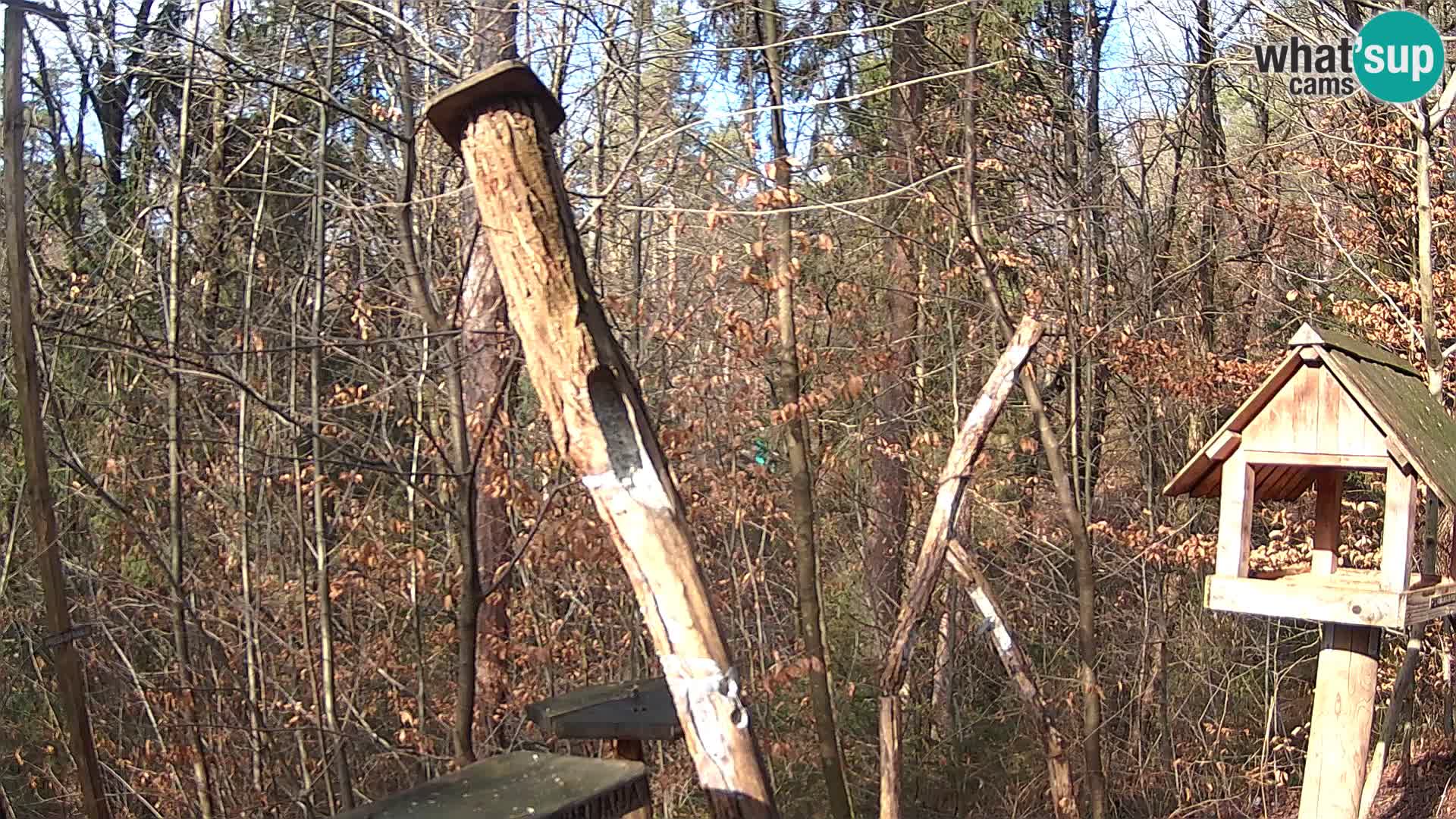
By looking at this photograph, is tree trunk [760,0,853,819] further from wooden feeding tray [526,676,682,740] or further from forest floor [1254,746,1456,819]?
wooden feeding tray [526,676,682,740]

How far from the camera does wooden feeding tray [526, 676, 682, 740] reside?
3.71 metres

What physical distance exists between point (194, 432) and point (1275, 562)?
6.11 meters

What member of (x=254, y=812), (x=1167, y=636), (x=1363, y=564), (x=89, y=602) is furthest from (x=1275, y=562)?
(x=89, y=602)

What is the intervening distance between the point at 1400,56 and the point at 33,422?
23.6 feet

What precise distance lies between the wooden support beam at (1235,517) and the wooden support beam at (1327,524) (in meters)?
0.41

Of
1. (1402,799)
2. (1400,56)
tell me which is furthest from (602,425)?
(1402,799)

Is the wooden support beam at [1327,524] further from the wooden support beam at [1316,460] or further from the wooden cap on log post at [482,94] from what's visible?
the wooden cap on log post at [482,94]

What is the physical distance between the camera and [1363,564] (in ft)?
23.6

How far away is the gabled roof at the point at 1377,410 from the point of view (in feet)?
11.3

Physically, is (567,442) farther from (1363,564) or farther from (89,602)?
(1363,564)

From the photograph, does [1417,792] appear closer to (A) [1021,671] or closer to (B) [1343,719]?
(A) [1021,671]

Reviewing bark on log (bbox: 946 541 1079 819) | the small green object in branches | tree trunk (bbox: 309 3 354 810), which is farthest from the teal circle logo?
tree trunk (bbox: 309 3 354 810)

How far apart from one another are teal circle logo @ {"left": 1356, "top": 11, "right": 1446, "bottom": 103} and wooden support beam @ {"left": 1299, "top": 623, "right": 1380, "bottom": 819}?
3997 mm

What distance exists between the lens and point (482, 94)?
2.85 meters
